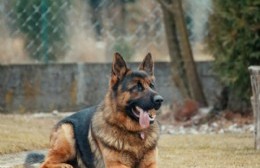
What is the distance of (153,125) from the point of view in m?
7.98

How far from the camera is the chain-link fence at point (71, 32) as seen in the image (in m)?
17.7

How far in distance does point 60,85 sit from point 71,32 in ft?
5.29

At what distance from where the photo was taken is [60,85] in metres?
17.2

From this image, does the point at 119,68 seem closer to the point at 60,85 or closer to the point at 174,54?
the point at 174,54

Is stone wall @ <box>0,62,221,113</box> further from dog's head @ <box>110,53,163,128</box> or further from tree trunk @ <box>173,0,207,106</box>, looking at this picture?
dog's head @ <box>110,53,163,128</box>

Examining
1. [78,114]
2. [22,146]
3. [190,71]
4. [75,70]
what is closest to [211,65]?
[190,71]

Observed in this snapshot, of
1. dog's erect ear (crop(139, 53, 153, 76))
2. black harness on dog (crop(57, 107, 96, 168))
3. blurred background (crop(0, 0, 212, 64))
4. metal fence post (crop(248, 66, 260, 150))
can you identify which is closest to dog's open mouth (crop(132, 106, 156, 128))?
dog's erect ear (crop(139, 53, 153, 76))

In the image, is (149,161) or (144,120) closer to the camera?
(144,120)

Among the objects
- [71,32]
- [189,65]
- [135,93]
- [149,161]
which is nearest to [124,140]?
[149,161]

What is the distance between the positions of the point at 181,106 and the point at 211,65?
107cm

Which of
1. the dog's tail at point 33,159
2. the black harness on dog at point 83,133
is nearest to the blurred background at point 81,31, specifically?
the dog's tail at point 33,159

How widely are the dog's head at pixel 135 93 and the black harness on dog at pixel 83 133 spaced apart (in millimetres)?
632

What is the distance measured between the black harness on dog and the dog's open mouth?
2.46ft

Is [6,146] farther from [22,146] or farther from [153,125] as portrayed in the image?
[153,125]
